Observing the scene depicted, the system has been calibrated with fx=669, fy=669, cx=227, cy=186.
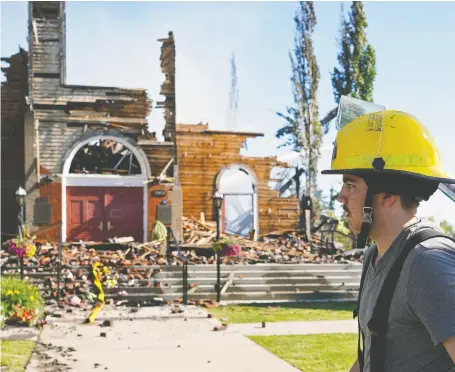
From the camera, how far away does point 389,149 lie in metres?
2.63

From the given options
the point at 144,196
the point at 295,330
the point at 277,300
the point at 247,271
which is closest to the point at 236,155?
the point at 144,196

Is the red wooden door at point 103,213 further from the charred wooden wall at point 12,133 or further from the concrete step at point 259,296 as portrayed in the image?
the concrete step at point 259,296

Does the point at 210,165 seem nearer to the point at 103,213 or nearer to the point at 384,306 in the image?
the point at 103,213

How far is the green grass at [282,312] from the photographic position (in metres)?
15.4

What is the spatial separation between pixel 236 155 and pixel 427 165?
31.2m

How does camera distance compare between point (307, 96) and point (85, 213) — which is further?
point (307, 96)

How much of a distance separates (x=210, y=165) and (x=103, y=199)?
6844mm

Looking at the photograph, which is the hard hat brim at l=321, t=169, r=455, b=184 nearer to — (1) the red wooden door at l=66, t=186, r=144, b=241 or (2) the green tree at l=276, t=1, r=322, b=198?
(1) the red wooden door at l=66, t=186, r=144, b=241

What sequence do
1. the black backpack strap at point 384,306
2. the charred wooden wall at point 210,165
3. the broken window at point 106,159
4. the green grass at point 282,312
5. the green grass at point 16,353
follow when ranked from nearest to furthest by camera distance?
the black backpack strap at point 384,306 < the green grass at point 16,353 < the green grass at point 282,312 < the broken window at point 106,159 < the charred wooden wall at point 210,165

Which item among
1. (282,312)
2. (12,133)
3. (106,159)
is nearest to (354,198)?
(282,312)

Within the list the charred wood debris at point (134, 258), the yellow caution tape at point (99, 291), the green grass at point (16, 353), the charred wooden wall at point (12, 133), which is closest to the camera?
the green grass at point (16, 353)

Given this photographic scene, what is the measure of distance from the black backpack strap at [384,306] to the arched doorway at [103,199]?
26236 mm

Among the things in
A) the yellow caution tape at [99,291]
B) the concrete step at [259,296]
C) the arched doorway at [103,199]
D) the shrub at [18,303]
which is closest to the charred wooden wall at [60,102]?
the arched doorway at [103,199]

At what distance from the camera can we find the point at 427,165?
263 centimetres
